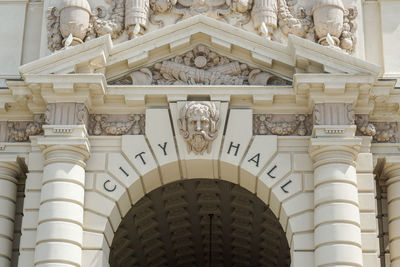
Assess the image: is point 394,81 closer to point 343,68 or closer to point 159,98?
point 343,68

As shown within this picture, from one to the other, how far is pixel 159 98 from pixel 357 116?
17.0 ft

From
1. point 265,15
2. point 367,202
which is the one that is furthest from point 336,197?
point 265,15

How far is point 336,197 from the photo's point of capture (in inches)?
1035

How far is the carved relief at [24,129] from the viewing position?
2802 centimetres

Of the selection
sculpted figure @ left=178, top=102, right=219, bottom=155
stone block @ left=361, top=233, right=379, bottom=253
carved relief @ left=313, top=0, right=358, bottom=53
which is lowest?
stone block @ left=361, top=233, right=379, bottom=253

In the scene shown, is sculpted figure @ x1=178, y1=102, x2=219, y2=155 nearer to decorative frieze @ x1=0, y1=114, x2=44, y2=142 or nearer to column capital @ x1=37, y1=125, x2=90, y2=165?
column capital @ x1=37, y1=125, x2=90, y2=165

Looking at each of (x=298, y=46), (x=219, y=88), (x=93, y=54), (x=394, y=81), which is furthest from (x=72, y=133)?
(x=394, y=81)

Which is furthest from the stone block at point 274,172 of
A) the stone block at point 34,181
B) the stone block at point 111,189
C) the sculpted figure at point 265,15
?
the stone block at point 34,181

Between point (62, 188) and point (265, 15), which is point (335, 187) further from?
point (62, 188)

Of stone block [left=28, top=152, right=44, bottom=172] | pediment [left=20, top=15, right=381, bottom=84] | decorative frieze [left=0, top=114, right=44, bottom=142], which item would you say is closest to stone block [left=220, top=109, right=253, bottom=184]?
pediment [left=20, top=15, right=381, bottom=84]

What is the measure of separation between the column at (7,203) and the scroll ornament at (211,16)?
3.53 meters

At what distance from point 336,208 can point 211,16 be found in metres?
6.77

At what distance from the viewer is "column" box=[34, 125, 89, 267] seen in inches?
1022

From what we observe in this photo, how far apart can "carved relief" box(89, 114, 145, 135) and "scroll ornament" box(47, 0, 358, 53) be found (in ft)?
7.89
